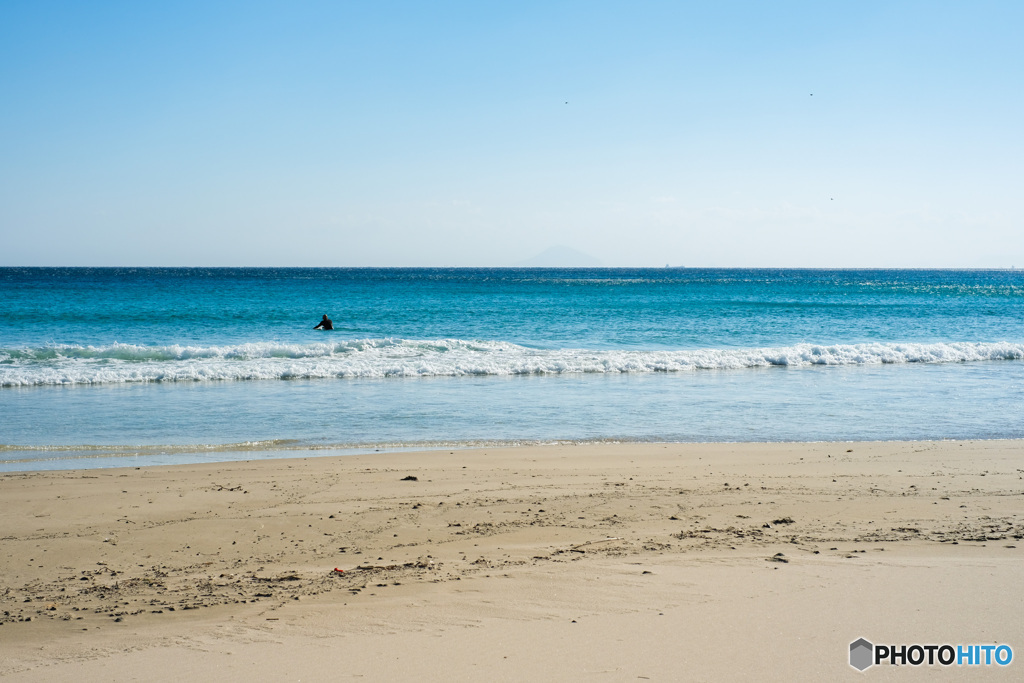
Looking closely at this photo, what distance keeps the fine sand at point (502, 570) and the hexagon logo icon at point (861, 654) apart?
74 millimetres

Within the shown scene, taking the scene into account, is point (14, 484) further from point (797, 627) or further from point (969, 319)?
point (969, 319)

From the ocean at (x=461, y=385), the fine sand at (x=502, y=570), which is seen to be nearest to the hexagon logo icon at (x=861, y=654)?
the fine sand at (x=502, y=570)

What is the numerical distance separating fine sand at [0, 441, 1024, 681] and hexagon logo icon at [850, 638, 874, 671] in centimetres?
7

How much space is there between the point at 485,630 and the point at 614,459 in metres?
5.07

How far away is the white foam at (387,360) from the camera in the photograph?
1788cm

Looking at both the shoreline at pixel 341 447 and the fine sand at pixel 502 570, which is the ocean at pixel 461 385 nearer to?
the shoreline at pixel 341 447

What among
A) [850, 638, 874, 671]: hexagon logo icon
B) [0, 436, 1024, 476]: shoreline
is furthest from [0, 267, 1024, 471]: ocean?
[850, 638, 874, 671]: hexagon logo icon

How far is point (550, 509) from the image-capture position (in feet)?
22.5

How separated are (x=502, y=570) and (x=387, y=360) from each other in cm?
1577

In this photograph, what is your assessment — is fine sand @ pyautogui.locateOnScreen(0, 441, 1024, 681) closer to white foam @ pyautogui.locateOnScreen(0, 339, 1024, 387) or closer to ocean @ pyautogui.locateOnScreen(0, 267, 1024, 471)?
ocean @ pyautogui.locateOnScreen(0, 267, 1024, 471)

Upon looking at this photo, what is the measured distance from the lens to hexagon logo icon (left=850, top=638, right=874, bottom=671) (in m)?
3.92

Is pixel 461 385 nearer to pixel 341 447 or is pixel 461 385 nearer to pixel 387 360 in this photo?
pixel 387 360

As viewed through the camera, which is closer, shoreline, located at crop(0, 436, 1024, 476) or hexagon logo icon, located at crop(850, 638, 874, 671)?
hexagon logo icon, located at crop(850, 638, 874, 671)

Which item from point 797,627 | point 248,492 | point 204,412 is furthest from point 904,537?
point 204,412
